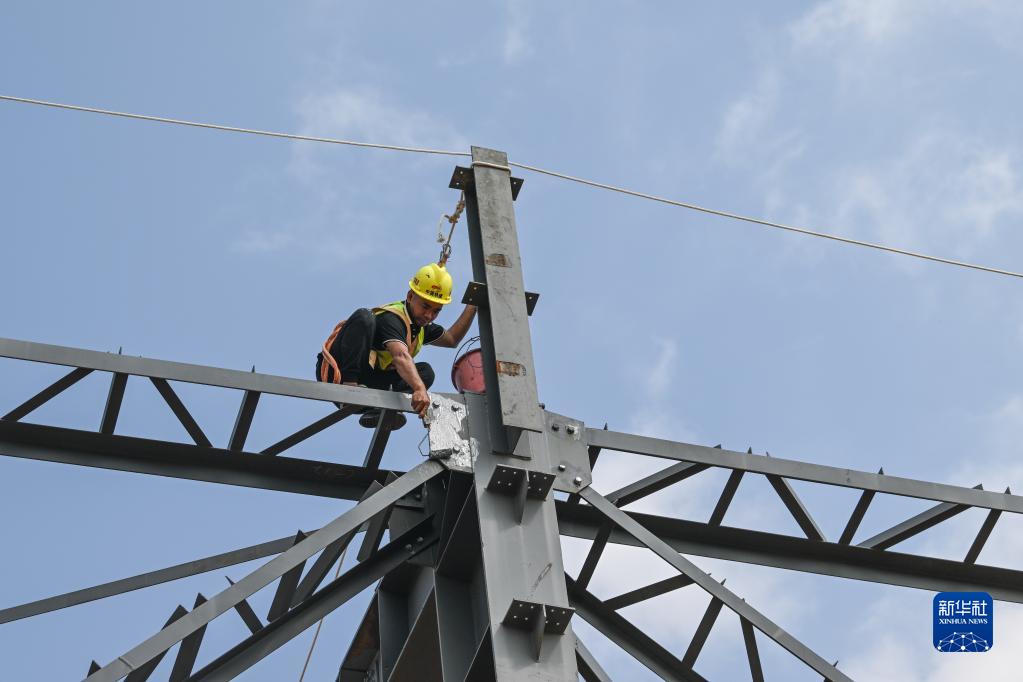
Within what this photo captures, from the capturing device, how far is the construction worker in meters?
11.6

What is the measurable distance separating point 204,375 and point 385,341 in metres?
2.16

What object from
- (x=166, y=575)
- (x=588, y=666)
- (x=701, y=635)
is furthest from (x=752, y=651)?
(x=166, y=575)

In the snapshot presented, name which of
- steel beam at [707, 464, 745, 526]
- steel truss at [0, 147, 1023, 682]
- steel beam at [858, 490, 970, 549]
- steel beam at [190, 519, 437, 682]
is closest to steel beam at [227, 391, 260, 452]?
steel truss at [0, 147, 1023, 682]

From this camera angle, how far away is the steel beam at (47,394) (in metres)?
9.97

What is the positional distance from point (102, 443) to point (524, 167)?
4027 millimetres

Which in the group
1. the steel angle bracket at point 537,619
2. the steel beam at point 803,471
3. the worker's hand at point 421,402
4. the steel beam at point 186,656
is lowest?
the steel beam at point 186,656

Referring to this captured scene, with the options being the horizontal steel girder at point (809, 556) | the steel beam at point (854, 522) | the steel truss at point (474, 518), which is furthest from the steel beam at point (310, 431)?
the steel beam at point (854, 522)

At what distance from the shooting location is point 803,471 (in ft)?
37.2

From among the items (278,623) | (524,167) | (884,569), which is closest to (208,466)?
(278,623)

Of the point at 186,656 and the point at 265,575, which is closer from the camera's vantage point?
the point at 265,575

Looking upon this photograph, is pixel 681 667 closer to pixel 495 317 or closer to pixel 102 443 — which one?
pixel 495 317

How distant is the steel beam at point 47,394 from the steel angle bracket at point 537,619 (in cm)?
338

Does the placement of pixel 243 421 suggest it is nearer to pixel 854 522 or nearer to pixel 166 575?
pixel 166 575

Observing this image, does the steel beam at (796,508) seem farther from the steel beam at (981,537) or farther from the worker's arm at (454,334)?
the worker's arm at (454,334)
